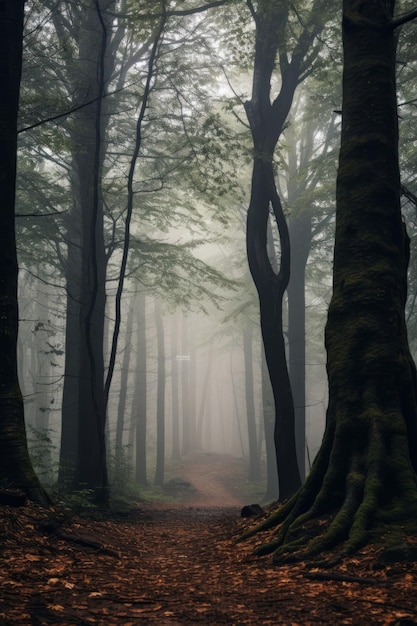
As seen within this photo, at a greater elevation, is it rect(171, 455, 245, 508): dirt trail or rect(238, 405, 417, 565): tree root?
rect(238, 405, 417, 565): tree root

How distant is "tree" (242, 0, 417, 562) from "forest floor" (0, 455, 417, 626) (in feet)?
1.72

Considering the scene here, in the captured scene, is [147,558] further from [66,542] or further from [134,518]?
[134,518]

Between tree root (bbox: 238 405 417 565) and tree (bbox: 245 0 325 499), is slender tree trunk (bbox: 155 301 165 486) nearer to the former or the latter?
tree (bbox: 245 0 325 499)

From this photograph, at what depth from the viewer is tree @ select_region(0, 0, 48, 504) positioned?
19.4ft

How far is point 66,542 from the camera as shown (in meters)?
5.24

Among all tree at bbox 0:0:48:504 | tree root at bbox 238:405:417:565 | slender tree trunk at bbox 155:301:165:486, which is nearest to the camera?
tree root at bbox 238:405:417:565

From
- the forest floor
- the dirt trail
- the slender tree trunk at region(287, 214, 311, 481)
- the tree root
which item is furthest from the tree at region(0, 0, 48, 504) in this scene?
the dirt trail

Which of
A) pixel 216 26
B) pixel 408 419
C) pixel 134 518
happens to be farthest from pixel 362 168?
pixel 216 26

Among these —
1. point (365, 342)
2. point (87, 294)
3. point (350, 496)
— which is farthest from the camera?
point (87, 294)

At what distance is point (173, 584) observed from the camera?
4.11 meters

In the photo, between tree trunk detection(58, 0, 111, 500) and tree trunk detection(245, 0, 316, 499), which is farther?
tree trunk detection(58, 0, 111, 500)

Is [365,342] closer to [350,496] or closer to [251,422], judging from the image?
[350,496]

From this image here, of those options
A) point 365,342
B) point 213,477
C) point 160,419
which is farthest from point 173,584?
point 213,477

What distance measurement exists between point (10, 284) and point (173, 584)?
4.12 metres
